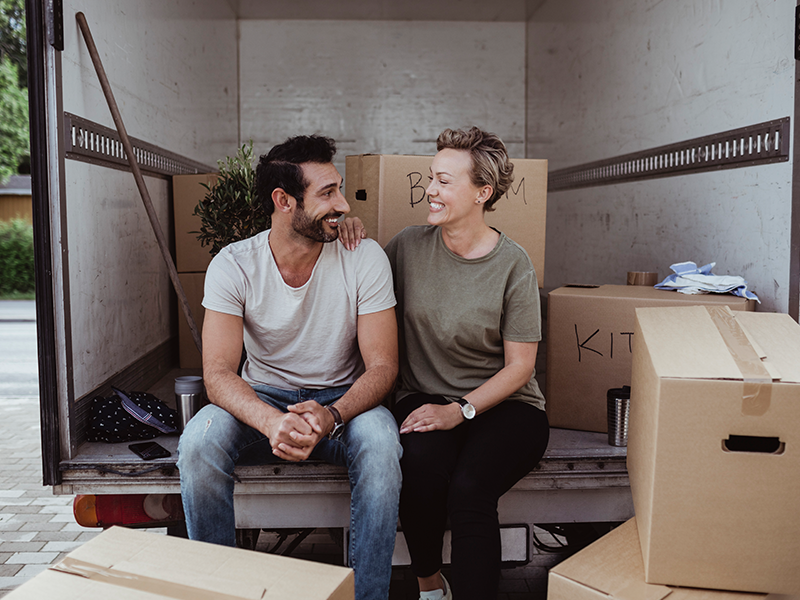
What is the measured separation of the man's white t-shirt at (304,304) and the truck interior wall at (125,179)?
49cm

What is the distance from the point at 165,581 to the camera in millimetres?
1118

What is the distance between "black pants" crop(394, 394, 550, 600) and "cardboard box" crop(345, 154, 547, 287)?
0.71 metres

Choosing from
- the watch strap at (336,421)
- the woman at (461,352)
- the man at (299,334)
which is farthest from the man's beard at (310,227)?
the watch strap at (336,421)

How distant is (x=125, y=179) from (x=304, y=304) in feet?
3.42

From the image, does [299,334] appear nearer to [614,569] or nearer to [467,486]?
[467,486]

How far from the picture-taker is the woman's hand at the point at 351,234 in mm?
2043

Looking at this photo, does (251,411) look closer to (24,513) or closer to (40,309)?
(40,309)

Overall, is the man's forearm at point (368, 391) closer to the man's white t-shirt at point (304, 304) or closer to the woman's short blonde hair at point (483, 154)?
the man's white t-shirt at point (304, 304)

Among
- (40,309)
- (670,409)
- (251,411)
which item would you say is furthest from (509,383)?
(40,309)

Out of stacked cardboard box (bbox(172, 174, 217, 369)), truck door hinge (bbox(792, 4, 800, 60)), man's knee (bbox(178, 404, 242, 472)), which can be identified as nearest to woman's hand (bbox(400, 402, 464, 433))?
man's knee (bbox(178, 404, 242, 472))

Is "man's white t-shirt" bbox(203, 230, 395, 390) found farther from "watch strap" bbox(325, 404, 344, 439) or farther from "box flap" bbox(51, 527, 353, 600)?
"box flap" bbox(51, 527, 353, 600)

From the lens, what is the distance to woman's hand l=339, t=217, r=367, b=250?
6.70 ft

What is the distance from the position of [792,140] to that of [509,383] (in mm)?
1103

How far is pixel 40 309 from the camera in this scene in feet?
6.12
